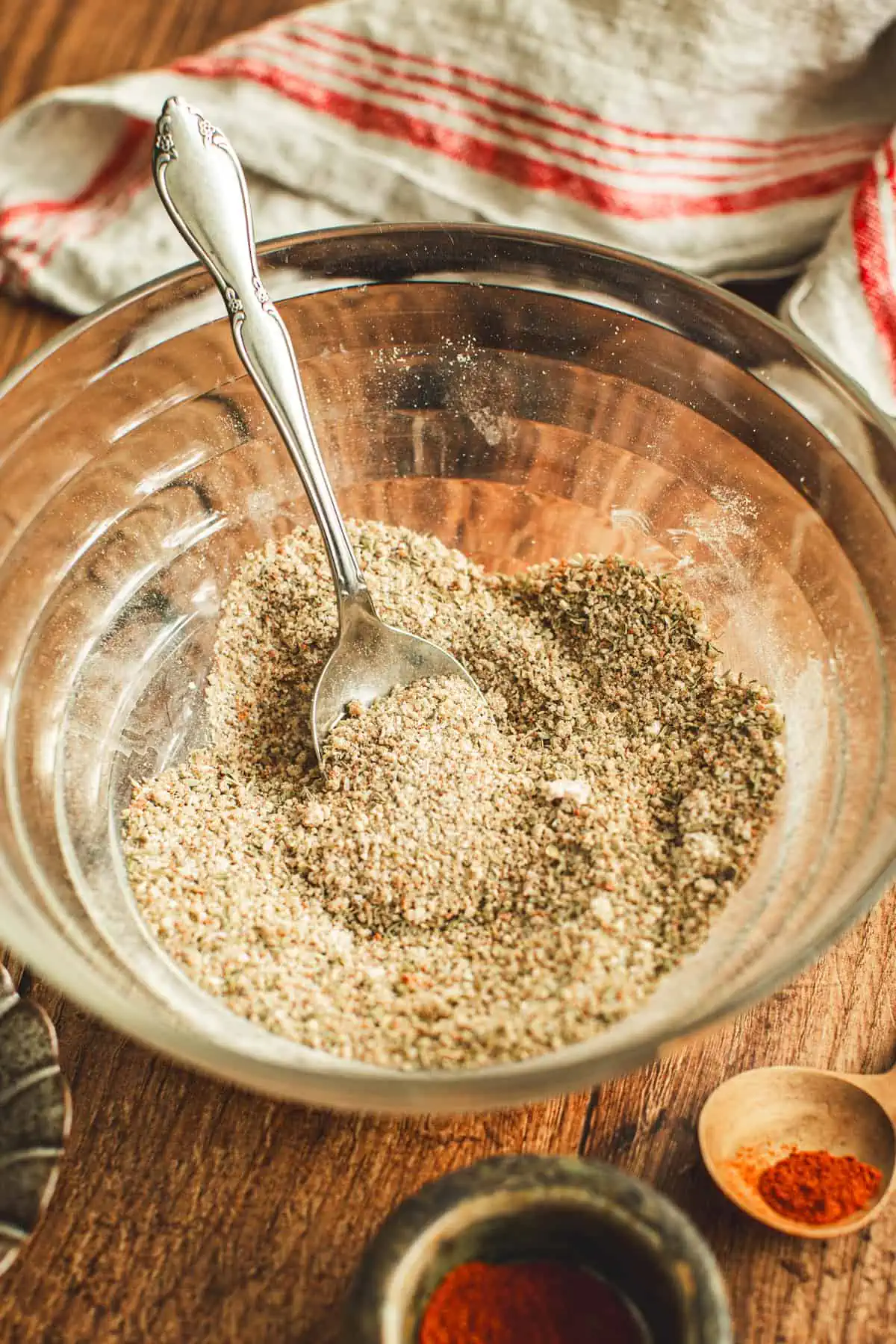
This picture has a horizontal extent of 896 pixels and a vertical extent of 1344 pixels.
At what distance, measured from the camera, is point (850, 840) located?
1.21 meters

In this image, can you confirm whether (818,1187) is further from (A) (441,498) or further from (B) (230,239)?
(B) (230,239)

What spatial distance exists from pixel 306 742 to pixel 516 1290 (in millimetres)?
634

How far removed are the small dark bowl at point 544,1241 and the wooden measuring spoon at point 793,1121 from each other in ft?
0.55

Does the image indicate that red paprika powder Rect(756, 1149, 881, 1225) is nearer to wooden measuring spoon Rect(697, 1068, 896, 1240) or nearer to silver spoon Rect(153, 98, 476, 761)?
wooden measuring spoon Rect(697, 1068, 896, 1240)

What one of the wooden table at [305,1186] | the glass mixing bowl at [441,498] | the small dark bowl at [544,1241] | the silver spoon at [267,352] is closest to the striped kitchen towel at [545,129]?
the glass mixing bowl at [441,498]

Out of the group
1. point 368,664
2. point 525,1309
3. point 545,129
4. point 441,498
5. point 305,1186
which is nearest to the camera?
point 525,1309

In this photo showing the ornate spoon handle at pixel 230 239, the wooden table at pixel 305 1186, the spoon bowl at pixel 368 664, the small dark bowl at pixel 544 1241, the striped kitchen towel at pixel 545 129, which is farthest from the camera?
the striped kitchen towel at pixel 545 129

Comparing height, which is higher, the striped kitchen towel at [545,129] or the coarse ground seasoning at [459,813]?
the striped kitchen towel at [545,129]

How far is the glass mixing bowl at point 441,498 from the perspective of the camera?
125 centimetres

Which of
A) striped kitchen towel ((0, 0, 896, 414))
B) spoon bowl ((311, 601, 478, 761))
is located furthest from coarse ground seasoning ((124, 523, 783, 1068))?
striped kitchen towel ((0, 0, 896, 414))

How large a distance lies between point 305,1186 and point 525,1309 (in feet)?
0.84

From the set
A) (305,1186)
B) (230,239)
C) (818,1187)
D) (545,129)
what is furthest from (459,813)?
(545,129)

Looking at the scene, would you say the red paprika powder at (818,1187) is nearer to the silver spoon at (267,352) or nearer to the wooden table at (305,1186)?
the wooden table at (305,1186)

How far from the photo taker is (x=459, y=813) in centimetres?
134
